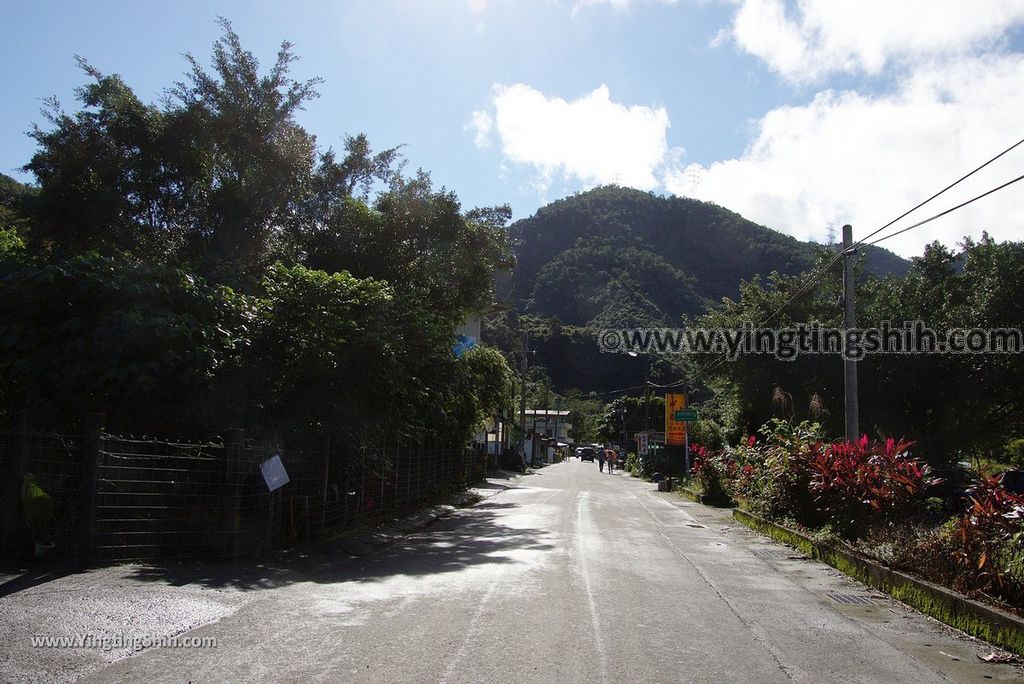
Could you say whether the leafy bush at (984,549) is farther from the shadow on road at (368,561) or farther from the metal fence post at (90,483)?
the metal fence post at (90,483)

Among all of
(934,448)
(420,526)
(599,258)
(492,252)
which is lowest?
(420,526)

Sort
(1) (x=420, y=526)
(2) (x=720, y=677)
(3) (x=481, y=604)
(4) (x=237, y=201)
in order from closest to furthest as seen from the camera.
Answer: (2) (x=720, y=677) < (3) (x=481, y=604) < (1) (x=420, y=526) < (4) (x=237, y=201)

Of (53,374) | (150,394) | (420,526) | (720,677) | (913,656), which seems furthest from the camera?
(420,526)

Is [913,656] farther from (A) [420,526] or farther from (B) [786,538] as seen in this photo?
(A) [420,526]

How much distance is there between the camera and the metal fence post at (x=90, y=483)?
27.6 ft

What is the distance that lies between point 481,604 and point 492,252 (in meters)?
16.3

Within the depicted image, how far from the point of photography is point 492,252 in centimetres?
2314

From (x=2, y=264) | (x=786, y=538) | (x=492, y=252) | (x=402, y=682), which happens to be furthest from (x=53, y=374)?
(x=492, y=252)

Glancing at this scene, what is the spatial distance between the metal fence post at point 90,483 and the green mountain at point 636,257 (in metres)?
53.9

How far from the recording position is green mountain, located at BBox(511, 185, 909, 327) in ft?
238

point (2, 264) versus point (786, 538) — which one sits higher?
point (2, 264)

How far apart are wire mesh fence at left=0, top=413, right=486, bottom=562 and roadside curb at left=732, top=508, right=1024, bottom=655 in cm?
818

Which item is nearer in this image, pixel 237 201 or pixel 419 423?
pixel 419 423

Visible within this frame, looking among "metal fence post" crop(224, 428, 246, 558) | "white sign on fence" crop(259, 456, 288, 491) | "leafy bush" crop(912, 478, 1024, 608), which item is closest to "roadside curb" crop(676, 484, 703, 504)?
"leafy bush" crop(912, 478, 1024, 608)
